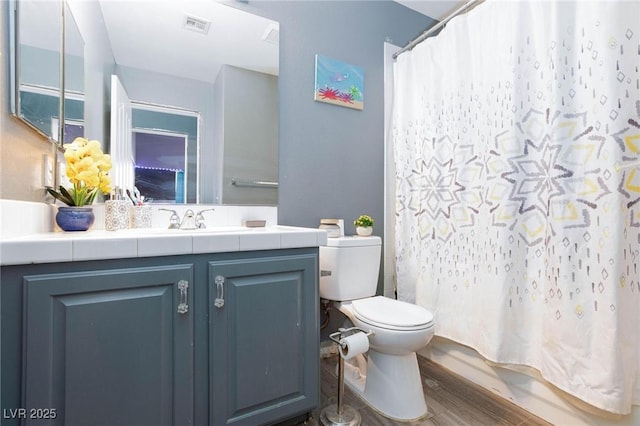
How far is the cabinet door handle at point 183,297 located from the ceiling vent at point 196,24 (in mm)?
1355

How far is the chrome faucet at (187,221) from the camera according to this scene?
4.75ft

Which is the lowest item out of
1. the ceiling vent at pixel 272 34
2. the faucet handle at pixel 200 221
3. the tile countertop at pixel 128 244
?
the tile countertop at pixel 128 244

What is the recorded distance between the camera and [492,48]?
1480 mm

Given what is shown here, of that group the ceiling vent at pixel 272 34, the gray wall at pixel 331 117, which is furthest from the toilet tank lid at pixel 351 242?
the ceiling vent at pixel 272 34

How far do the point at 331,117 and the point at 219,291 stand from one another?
1.36 m

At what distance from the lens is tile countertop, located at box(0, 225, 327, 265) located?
780 millimetres

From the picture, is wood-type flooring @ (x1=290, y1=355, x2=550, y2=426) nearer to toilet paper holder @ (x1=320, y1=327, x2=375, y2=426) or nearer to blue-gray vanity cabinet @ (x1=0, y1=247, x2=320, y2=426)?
toilet paper holder @ (x1=320, y1=327, x2=375, y2=426)

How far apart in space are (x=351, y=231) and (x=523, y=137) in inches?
43.1

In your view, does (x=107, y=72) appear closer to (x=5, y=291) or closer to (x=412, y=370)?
(x=5, y=291)

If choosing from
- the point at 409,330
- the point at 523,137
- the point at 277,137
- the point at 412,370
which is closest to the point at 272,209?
the point at 277,137

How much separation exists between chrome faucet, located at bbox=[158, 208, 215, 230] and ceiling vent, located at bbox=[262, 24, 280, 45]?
1.08 meters

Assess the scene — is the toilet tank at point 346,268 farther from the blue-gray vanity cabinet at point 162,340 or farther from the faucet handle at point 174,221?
the faucet handle at point 174,221

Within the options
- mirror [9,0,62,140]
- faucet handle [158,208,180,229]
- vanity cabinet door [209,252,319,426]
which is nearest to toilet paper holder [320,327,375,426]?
vanity cabinet door [209,252,319,426]

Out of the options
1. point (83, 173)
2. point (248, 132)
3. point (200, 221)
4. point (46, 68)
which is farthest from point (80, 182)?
point (248, 132)
